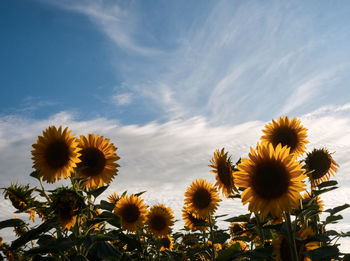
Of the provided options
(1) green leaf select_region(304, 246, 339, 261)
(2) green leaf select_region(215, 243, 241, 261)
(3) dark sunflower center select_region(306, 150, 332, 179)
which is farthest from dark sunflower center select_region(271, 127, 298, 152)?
(1) green leaf select_region(304, 246, 339, 261)

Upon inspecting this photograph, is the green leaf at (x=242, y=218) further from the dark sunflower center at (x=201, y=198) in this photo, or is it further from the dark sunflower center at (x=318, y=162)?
the dark sunflower center at (x=201, y=198)

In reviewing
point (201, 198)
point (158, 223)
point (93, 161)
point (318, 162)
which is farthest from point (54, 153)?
point (318, 162)

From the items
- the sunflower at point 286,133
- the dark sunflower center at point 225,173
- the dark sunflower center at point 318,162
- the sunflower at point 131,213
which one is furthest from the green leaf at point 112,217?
the dark sunflower center at point 318,162

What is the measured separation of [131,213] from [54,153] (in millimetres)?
2376

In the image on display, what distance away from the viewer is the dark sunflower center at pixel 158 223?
6.73 metres

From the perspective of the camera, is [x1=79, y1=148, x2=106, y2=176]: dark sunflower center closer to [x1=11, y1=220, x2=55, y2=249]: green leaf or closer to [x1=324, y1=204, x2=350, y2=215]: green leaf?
[x1=11, y1=220, x2=55, y2=249]: green leaf

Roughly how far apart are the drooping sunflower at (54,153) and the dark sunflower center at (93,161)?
0.86ft

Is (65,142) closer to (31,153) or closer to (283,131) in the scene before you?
(31,153)

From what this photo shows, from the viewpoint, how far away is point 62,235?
3.68 metres

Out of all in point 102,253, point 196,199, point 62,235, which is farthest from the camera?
point 196,199

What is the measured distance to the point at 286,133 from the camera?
4.93 m

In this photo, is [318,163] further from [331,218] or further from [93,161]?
[93,161]

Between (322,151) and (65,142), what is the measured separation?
3586 millimetres

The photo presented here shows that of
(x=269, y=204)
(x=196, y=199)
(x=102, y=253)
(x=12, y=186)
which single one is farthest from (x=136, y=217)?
(x=269, y=204)
